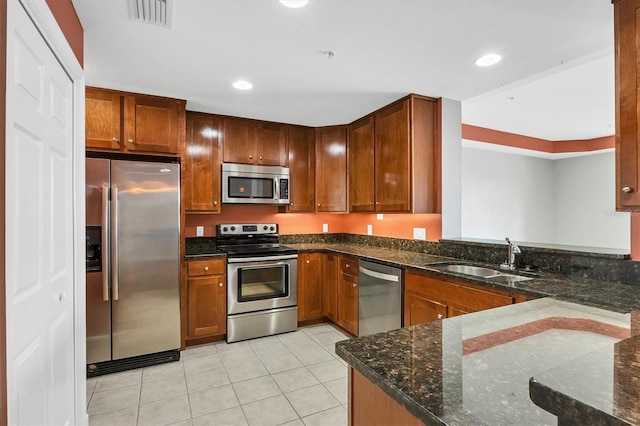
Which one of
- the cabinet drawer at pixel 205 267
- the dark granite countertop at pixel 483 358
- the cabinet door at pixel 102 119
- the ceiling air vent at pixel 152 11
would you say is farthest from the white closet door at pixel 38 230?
the cabinet drawer at pixel 205 267

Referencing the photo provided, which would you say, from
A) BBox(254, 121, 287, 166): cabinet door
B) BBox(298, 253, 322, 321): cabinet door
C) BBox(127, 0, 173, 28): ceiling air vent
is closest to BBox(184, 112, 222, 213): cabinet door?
BBox(254, 121, 287, 166): cabinet door

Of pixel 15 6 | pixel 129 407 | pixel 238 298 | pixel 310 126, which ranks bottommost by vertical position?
pixel 129 407

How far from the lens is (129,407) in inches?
89.1

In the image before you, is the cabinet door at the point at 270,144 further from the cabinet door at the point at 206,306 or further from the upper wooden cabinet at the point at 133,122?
the cabinet door at the point at 206,306

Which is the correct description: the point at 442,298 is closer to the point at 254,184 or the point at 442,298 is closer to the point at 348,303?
the point at 348,303

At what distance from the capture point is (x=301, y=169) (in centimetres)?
415

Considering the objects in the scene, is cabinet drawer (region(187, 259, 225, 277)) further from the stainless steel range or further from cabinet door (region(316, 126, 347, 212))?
cabinet door (region(316, 126, 347, 212))

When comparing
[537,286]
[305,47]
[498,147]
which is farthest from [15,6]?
[498,147]

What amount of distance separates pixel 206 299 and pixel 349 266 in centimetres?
151

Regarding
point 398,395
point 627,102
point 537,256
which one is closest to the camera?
point 398,395

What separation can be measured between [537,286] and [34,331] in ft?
8.28

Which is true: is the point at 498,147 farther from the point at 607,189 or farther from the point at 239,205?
the point at 239,205

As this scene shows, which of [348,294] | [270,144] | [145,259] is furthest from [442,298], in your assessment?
[270,144]

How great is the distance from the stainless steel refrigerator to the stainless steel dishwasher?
175cm
